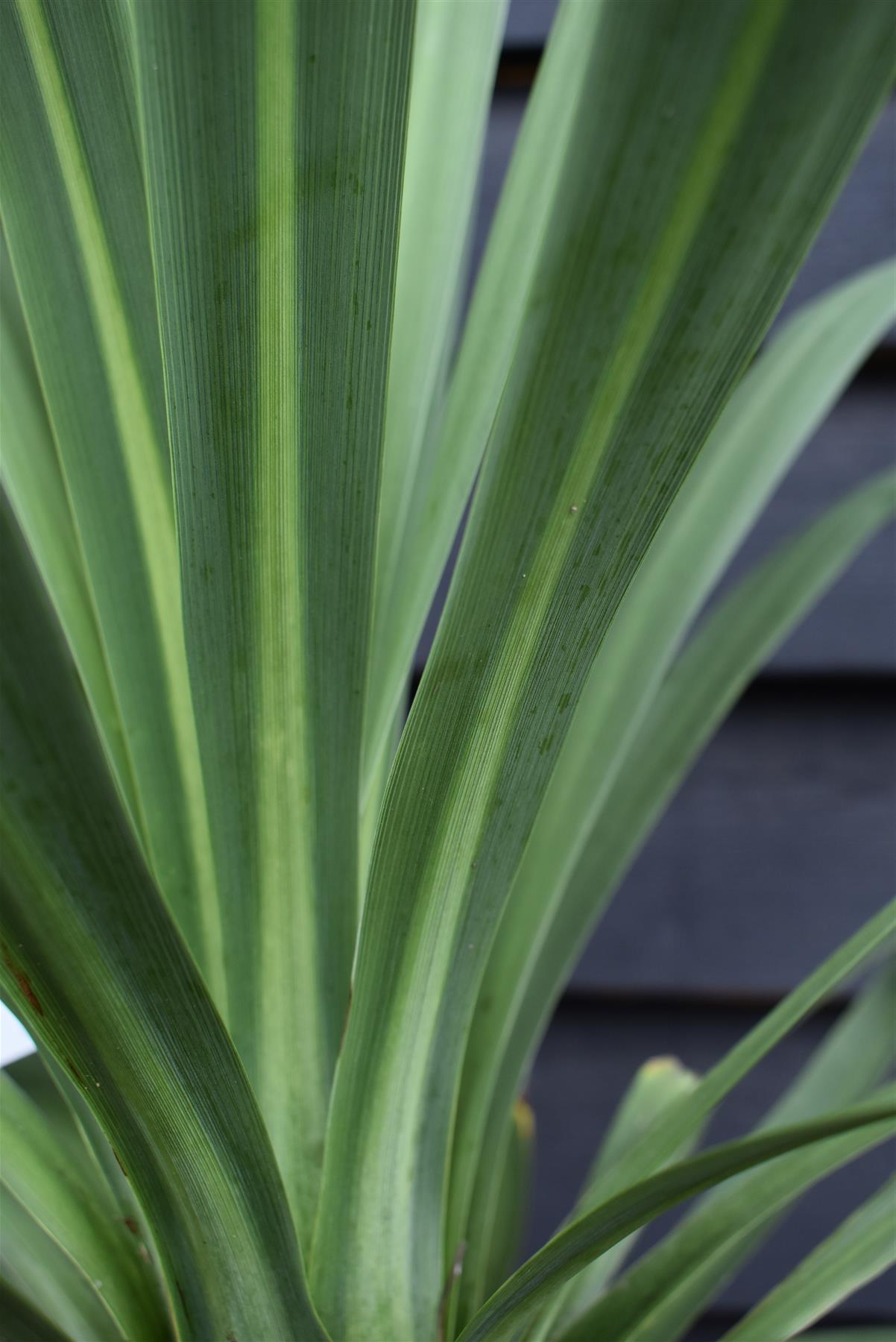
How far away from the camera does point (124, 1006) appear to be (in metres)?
0.20

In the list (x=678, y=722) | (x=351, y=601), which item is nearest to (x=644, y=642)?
(x=678, y=722)

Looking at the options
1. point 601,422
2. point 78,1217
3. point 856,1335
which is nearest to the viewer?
point 601,422

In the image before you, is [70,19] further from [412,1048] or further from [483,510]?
[412,1048]

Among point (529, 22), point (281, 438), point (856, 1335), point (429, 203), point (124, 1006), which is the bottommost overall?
point (856, 1335)

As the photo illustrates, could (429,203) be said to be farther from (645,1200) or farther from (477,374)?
(645,1200)

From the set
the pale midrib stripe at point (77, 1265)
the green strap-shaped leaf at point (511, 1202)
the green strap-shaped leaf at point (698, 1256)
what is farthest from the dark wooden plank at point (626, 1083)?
the pale midrib stripe at point (77, 1265)

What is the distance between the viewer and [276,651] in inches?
9.9

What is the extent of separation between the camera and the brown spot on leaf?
19 centimetres

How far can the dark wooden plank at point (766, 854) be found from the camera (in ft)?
2.29

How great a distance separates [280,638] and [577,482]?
0.10 meters

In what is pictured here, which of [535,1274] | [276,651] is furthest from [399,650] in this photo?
[535,1274]

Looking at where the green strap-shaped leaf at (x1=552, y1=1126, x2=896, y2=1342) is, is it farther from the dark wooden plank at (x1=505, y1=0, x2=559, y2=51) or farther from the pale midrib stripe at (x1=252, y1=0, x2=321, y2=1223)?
the dark wooden plank at (x1=505, y1=0, x2=559, y2=51)

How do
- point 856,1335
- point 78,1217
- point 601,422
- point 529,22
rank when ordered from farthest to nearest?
1. point 529,22
2. point 856,1335
3. point 78,1217
4. point 601,422

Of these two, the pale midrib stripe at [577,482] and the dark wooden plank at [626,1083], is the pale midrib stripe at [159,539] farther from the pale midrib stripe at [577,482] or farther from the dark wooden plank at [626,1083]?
the dark wooden plank at [626,1083]
